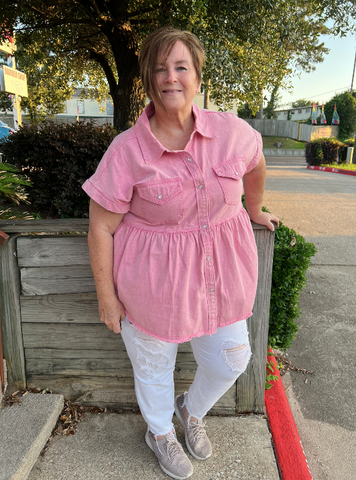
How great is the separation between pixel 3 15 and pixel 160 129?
517 cm

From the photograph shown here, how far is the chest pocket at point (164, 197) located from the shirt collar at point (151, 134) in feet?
0.34

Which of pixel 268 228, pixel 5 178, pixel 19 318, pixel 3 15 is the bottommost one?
pixel 19 318

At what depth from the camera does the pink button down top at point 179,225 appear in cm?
153

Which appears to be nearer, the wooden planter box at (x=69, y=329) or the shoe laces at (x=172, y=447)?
the shoe laces at (x=172, y=447)

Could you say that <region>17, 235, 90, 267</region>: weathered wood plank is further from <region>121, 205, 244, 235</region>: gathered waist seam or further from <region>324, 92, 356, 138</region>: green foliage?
<region>324, 92, 356, 138</region>: green foliage

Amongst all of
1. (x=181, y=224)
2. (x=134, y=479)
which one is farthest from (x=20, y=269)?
(x=134, y=479)

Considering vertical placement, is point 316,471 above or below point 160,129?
below

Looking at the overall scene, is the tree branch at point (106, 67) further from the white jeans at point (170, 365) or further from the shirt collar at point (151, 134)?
the white jeans at point (170, 365)

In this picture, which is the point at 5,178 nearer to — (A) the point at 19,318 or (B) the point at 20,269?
(B) the point at 20,269

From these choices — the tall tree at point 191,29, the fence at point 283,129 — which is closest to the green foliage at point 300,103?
the fence at point 283,129

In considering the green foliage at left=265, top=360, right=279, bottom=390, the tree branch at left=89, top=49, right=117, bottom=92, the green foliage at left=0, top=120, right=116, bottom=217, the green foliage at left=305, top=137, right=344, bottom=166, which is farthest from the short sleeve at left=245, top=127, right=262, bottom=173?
the green foliage at left=305, top=137, right=344, bottom=166

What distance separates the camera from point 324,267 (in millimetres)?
4445

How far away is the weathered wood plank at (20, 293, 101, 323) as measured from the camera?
6.97ft

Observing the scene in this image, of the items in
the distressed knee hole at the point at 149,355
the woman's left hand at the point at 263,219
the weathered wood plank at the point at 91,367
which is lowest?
the weathered wood plank at the point at 91,367
